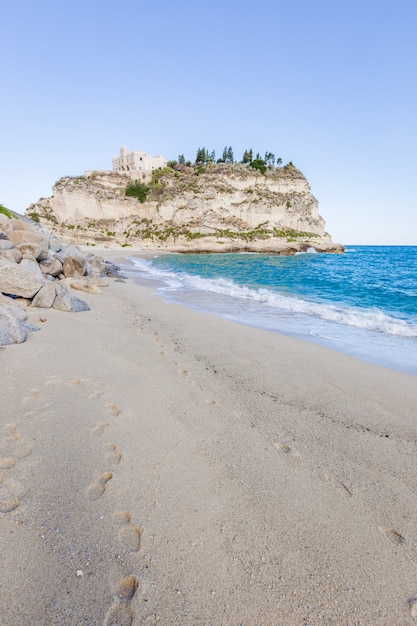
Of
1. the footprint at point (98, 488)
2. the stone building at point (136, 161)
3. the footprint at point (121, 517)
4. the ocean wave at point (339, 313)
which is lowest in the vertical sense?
the ocean wave at point (339, 313)

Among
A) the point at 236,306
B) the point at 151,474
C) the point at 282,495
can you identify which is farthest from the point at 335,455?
the point at 236,306

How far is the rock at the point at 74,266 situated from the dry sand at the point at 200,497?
9932 millimetres

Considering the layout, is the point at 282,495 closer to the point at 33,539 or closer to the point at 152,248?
the point at 33,539

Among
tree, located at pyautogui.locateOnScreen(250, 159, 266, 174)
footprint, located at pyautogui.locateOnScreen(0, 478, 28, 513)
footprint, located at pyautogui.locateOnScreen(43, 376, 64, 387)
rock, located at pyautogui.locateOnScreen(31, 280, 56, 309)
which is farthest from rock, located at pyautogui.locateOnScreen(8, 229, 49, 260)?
tree, located at pyautogui.locateOnScreen(250, 159, 266, 174)

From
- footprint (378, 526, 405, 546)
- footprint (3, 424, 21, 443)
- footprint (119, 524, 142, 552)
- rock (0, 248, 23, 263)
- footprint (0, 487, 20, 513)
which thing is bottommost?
footprint (378, 526, 405, 546)

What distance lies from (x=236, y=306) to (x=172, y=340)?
22.1 ft

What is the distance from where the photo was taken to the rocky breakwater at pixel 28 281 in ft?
18.9

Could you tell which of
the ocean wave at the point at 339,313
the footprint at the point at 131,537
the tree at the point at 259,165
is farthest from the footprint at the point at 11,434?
the tree at the point at 259,165

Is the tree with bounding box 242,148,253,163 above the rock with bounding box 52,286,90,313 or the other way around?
above

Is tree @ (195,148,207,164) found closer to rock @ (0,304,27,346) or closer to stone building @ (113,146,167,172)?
stone building @ (113,146,167,172)

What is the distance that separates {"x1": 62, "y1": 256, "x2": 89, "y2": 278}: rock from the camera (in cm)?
1427

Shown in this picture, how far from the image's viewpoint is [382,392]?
4.93 m

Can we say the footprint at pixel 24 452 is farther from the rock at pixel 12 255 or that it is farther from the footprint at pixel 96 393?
the rock at pixel 12 255

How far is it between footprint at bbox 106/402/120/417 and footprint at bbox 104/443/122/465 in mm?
609
